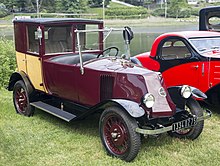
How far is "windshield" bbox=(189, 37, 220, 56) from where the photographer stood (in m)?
6.82

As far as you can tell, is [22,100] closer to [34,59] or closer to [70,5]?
[34,59]

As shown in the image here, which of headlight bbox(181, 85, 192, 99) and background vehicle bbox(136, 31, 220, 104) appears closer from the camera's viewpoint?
headlight bbox(181, 85, 192, 99)

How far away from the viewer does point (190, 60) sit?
Answer: 680cm

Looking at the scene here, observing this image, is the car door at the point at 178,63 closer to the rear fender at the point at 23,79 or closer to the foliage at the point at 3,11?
the rear fender at the point at 23,79

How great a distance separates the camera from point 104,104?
16.1ft

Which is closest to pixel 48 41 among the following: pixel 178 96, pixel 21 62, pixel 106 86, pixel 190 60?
pixel 21 62

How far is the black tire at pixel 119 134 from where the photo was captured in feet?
14.7

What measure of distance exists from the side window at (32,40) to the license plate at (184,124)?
299cm

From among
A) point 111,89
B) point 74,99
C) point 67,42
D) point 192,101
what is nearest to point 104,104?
point 111,89

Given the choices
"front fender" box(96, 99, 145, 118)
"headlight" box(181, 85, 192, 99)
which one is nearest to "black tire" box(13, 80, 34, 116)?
"front fender" box(96, 99, 145, 118)

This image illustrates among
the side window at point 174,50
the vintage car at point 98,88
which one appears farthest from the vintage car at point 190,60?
the vintage car at point 98,88

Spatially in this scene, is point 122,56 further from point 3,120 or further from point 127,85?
point 3,120

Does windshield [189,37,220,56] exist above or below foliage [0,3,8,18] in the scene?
below

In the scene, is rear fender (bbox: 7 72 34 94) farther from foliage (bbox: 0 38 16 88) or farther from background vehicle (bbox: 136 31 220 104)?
foliage (bbox: 0 38 16 88)
